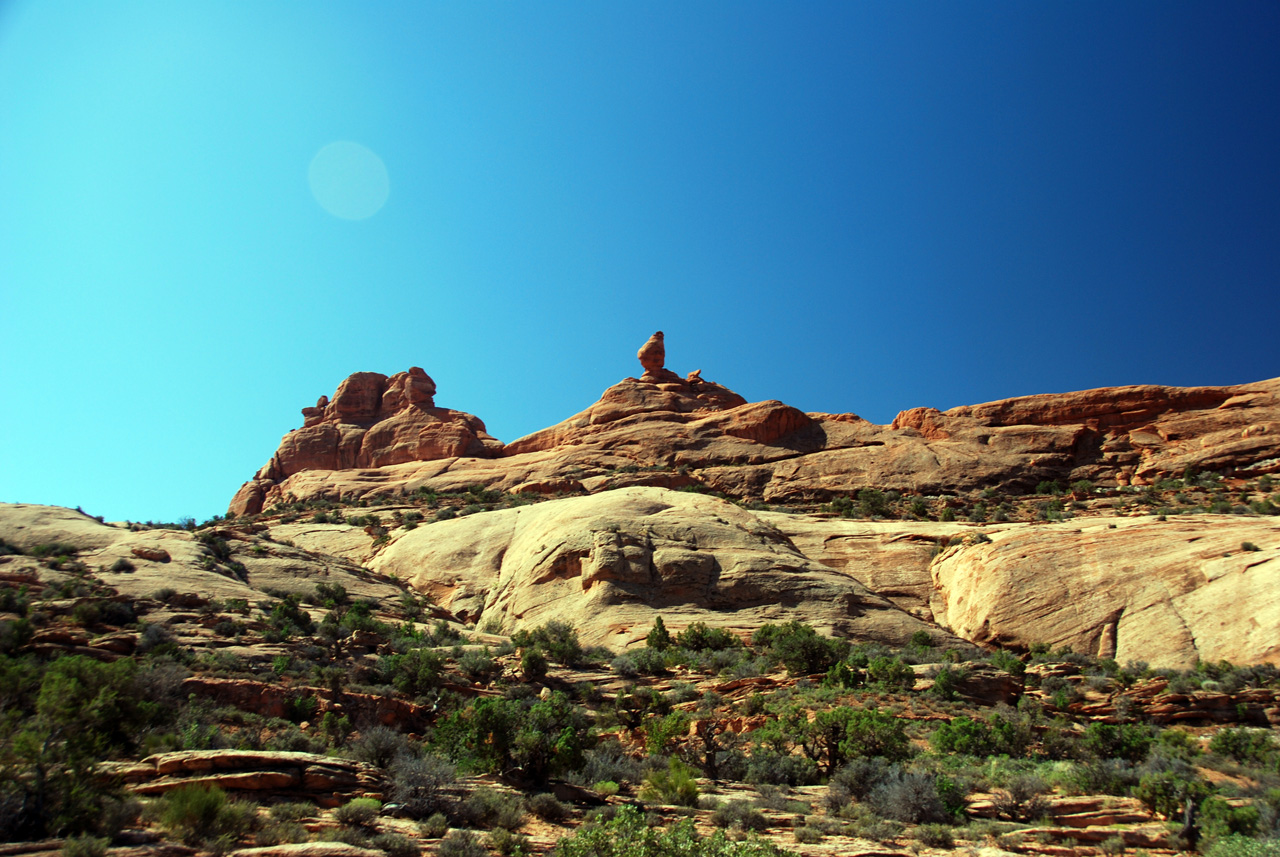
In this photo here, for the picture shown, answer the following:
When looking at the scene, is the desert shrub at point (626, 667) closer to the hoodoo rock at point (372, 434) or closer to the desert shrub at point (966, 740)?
the desert shrub at point (966, 740)

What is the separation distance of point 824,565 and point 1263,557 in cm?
1577

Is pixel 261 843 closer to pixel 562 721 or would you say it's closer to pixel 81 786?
pixel 81 786

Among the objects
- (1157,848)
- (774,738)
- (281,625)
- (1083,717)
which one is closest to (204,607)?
(281,625)

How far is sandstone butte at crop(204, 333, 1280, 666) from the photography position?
83.9ft

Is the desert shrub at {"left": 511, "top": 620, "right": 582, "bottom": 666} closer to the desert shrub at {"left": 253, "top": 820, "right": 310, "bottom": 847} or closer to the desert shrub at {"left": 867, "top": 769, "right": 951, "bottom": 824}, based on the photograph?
the desert shrub at {"left": 867, "top": 769, "right": 951, "bottom": 824}

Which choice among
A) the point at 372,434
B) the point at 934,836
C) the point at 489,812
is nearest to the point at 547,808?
the point at 489,812

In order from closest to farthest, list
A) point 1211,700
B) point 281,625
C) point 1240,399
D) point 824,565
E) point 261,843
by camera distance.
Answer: point 261,843 → point 1211,700 → point 281,625 → point 824,565 → point 1240,399

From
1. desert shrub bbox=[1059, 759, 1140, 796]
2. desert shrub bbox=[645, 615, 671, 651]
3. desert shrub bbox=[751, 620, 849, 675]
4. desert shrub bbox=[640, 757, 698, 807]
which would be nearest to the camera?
desert shrub bbox=[640, 757, 698, 807]

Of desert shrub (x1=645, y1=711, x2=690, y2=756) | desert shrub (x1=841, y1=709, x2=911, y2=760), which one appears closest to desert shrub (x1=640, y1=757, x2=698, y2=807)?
desert shrub (x1=645, y1=711, x2=690, y2=756)

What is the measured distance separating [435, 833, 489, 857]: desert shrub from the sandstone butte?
54.6ft

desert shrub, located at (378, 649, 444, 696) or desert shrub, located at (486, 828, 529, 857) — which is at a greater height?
desert shrub, located at (378, 649, 444, 696)

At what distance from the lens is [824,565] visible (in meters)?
32.4

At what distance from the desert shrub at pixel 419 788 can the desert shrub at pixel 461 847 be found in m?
1.22

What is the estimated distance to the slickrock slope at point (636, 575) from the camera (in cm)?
2669
